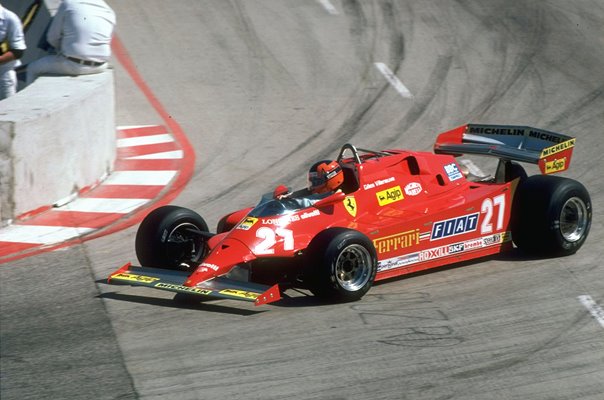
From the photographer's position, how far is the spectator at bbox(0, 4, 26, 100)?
13.4 metres

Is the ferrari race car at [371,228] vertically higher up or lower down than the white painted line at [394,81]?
higher up

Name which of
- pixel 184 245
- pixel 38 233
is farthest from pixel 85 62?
pixel 184 245

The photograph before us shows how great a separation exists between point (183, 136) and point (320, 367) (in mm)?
7219

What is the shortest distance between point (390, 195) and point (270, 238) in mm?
1302

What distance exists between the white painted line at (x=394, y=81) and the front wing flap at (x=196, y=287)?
7254 mm

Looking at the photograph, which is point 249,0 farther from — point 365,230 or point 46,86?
point 365,230

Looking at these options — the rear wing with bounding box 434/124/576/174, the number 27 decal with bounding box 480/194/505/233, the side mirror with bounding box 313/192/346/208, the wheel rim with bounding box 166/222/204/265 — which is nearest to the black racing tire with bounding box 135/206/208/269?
the wheel rim with bounding box 166/222/204/265

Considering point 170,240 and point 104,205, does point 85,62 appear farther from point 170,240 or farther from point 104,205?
point 170,240

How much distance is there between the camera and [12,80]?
13797mm

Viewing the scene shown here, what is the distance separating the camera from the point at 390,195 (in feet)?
33.7

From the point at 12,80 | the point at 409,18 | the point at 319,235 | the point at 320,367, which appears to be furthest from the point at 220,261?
the point at 409,18

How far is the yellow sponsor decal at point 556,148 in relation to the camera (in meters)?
11.0

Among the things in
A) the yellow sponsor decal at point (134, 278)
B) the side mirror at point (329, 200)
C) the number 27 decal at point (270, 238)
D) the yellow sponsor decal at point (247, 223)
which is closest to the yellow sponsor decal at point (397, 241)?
the side mirror at point (329, 200)

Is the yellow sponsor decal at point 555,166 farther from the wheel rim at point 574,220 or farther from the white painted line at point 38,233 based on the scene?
the white painted line at point 38,233
